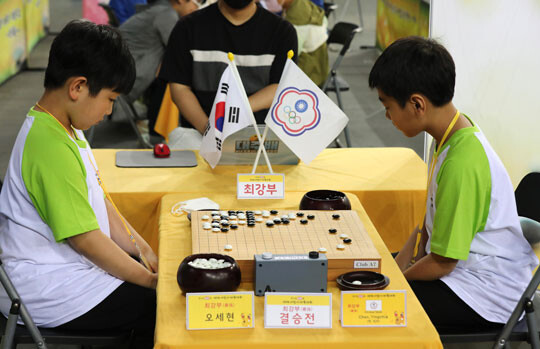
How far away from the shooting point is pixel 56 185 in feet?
5.48

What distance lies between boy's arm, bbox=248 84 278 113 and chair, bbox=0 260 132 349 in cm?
150

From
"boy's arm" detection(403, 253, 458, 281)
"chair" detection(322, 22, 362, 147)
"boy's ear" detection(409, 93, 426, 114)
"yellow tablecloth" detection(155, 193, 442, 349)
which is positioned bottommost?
"chair" detection(322, 22, 362, 147)

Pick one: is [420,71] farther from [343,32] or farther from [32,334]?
[343,32]

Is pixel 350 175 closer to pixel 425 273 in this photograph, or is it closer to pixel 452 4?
pixel 425 273

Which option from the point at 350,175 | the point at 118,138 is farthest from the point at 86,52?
the point at 118,138

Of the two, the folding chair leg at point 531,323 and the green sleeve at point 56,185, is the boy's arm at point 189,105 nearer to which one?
the green sleeve at point 56,185

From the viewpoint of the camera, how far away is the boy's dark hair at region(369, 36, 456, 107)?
178cm

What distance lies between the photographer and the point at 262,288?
5.16 ft

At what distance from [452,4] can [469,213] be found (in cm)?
175

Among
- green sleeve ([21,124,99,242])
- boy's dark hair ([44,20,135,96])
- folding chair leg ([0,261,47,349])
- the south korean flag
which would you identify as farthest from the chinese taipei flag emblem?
folding chair leg ([0,261,47,349])

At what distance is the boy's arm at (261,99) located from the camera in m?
3.15

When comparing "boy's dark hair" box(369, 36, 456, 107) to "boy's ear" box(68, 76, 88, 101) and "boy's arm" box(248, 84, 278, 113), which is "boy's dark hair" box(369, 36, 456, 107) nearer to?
"boy's ear" box(68, 76, 88, 101)

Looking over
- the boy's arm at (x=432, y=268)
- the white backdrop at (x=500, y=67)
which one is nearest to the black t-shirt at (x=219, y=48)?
the white backdrop at (x=500, y=67)

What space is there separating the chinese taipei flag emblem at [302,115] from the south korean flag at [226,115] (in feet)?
0.31
